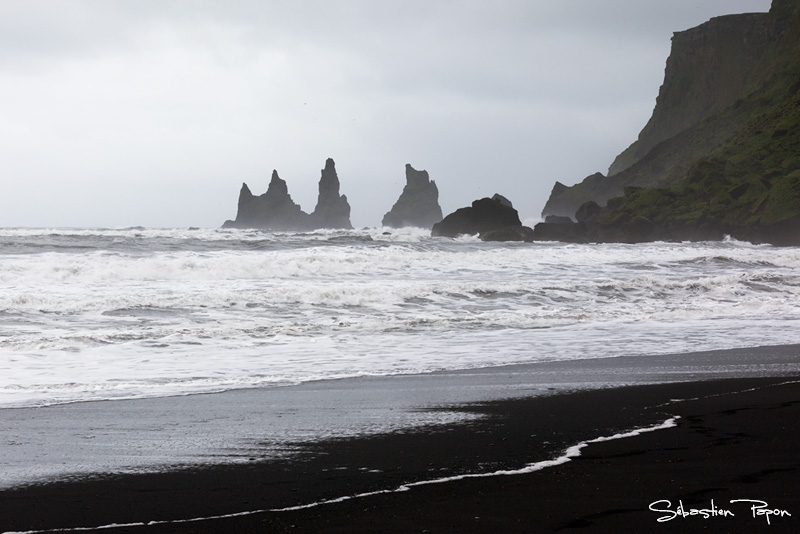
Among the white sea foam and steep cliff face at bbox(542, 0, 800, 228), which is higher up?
steep cliff face at bbox(542, 0, 800, 228)

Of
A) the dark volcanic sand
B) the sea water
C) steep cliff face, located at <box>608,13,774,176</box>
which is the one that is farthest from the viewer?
steep cliff face, located at <box>608,13,774,176</box>

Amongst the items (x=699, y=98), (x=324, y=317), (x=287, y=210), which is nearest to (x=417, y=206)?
(x=287, y=210)

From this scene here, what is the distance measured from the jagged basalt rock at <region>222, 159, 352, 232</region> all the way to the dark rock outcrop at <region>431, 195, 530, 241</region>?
62755mm

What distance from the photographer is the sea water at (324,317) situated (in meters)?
9.16

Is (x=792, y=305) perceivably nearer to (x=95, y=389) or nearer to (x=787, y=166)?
(x=95, y=389)

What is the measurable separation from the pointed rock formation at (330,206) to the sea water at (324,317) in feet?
329

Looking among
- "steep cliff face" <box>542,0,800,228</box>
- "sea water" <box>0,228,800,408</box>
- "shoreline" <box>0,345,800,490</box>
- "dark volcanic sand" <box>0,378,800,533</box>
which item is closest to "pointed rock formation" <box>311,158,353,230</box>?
"steep cliff face" <box>542,0,800,228</box>

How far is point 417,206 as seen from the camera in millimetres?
128375

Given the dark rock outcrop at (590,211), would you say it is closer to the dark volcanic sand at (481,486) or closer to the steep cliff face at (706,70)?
the steep cliff face at (706,70)

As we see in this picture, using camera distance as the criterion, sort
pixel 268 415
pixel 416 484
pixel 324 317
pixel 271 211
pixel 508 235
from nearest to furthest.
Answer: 1. pixel 416 484
2. pixel 268 415
3. pixel 324 317
4. pixel 508 235
5. pixel 271 211

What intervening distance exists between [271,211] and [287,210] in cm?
304

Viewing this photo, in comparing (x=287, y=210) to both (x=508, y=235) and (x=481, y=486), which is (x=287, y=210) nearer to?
(x=508, y=235)

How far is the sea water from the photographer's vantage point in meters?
9.16

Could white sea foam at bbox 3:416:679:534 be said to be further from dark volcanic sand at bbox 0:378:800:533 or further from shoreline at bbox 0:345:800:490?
shoreline at bbox 0:345:800:490
